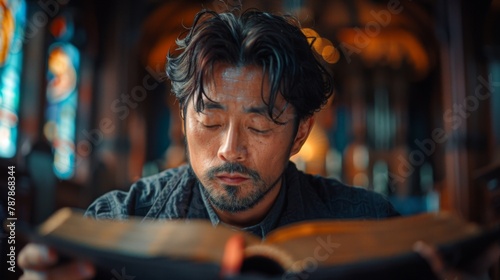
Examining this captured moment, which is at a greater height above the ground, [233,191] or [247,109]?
[247,109]

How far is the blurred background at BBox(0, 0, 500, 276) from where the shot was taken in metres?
5.00

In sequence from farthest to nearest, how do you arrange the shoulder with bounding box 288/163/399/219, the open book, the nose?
the shoulder with bounding box 288/163/399/219, the nose, the open book

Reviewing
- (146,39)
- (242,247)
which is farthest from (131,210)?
(146,39)

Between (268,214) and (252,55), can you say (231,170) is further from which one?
(252,55)

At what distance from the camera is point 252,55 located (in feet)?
4.86

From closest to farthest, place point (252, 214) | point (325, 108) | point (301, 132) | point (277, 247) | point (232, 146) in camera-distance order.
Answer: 1. point (277, 247)
2. point (232, 146)
3. point (252, 214)
4. point (301, 132)
5. point (325, 108)

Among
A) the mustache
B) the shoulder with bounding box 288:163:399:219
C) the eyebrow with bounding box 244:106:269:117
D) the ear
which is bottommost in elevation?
the shoulder with bounding box 288:163:399:219

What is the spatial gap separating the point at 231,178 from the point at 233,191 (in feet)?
0.11

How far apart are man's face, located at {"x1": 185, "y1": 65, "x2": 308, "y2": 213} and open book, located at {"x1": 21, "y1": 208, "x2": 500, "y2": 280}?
0.51 m

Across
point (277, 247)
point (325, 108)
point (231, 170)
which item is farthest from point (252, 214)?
point (325, 108)

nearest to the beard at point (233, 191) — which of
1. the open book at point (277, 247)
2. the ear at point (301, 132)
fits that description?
the ear at point (301, 132)

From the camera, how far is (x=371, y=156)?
898 centimetres

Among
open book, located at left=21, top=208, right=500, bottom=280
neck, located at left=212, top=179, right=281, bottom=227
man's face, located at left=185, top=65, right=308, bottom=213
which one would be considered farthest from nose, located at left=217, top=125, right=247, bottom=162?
open book, located at left=21, top=208, right=500, bottom=280

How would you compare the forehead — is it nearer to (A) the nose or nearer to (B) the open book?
(A) the nose
